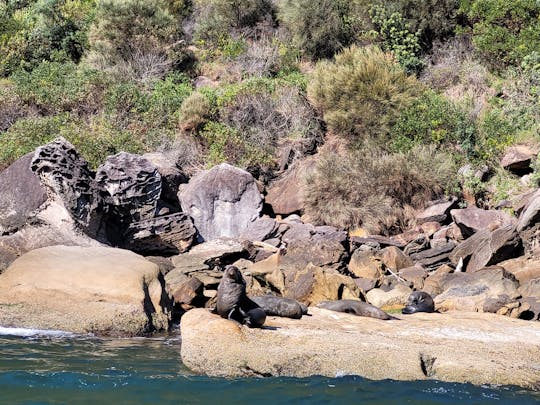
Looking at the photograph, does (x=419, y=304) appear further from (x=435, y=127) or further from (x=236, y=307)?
(x=435, y=127)

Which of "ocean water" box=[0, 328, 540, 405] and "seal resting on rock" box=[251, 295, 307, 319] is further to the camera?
"seal resting on rock" box=[251, 295, 307, 319]

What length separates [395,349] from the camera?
757cm

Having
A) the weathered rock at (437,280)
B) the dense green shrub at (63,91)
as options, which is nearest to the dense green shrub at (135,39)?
the dense green shrub at (63,91)

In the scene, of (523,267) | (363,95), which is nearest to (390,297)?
(523,267)

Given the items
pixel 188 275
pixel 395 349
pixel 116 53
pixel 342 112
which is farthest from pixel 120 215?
pixel 116 53

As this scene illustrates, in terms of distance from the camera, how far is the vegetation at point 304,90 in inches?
749

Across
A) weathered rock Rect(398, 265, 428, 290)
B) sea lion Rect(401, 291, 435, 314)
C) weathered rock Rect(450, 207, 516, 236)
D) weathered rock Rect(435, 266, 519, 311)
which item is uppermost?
sea lion Rect(401, 291, 435, 314)

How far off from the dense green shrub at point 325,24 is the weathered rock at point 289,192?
9.45 metres

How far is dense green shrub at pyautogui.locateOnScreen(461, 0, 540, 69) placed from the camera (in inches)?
930

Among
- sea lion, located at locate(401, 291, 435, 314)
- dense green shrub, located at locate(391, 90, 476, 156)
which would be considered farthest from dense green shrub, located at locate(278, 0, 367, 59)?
sea lion, located at locate(401, 291, 435, 314)

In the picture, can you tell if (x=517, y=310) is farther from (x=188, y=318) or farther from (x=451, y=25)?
(x=451, y=25)

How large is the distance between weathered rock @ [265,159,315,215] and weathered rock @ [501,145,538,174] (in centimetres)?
564

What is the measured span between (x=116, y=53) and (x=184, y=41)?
3228 mm

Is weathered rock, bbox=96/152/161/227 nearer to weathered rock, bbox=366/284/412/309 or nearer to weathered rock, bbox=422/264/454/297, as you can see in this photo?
weathered rock, bbox=366/284/412/309
